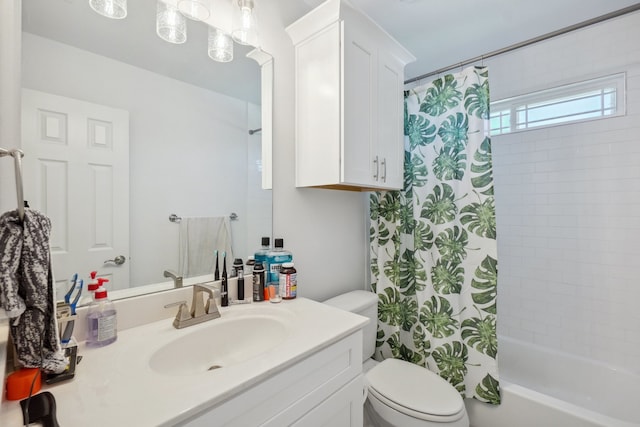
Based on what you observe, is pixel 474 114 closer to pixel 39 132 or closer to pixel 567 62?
pixel 567 62

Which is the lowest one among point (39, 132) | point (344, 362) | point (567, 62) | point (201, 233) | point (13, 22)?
point (344, 362)

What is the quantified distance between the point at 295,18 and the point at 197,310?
60.7 inches

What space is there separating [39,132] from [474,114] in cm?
185

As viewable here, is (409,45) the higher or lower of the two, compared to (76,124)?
higher

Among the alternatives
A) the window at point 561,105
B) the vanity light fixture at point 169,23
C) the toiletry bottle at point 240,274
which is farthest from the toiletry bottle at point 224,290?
the window at point 561,105

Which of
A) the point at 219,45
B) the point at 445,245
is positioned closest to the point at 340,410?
the point at 445,245

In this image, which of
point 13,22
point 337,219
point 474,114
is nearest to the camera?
point 13,22

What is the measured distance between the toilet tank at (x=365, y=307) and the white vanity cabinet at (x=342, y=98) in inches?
27.3

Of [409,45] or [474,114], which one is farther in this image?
[409,45]

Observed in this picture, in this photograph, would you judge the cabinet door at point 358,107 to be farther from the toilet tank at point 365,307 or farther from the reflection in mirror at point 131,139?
the toilet tank at point 365,307

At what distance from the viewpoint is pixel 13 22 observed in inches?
27.9

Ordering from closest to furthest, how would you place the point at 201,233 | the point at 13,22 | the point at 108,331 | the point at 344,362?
1. the point at 13,22
2. the point at 108,331
3. the point at 344,362
4. the point at 201,233

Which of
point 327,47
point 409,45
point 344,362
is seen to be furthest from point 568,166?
point 344,362

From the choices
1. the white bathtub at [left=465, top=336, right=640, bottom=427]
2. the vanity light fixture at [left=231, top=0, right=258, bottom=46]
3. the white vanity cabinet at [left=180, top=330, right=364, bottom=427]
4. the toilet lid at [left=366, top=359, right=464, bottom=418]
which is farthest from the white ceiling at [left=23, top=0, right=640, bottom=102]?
the white bathtub at [left=465, top=336, right=640, bottom=427]
